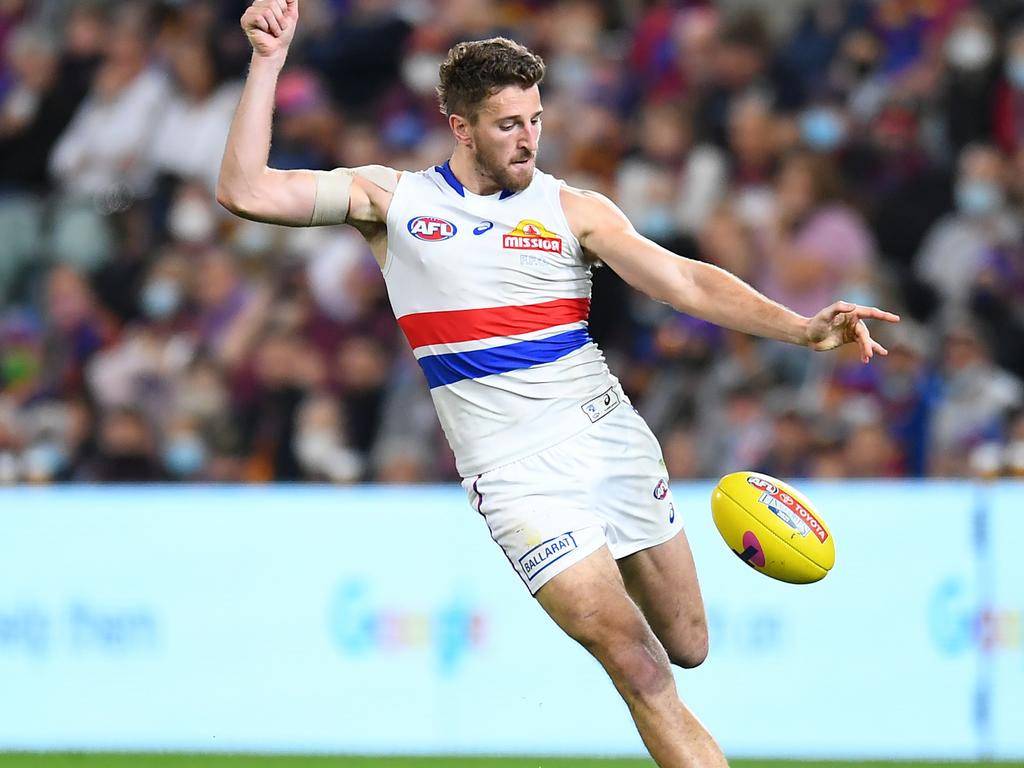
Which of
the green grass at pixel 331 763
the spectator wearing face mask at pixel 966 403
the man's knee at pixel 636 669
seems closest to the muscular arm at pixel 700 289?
the man's knee at pixel 636 669

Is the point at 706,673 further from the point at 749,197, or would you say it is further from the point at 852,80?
the point at 852,80

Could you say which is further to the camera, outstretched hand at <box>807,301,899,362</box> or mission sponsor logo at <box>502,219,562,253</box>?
mission sponsor logo at <box>502,219,562,253</box>

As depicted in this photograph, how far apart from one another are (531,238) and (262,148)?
0.97 meters

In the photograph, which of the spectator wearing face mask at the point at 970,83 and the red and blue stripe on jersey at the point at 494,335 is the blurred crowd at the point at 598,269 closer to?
the spectator wearing face mask at the point at 970,83

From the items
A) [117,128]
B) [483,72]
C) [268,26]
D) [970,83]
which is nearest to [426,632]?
[483,72]

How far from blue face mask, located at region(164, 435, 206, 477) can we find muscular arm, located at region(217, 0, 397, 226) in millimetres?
6537

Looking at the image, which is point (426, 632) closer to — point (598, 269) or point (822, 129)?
point (598, 269)

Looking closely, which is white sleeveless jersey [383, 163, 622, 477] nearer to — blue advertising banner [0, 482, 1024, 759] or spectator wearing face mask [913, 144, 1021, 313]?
blue advertising banner [0, 482, 1024, 759]

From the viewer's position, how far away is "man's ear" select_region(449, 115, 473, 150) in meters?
6.62

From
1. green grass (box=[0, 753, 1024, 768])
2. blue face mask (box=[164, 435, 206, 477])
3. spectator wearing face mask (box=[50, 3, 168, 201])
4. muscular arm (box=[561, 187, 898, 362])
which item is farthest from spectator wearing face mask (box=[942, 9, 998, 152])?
muscular arm (box=[561, 187, 898, 362])

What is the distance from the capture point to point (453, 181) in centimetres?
671

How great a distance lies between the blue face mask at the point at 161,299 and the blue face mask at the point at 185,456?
1.25m

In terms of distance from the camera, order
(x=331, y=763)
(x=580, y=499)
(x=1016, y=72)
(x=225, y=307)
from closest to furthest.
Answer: (x=580, y=499), (x=331, y=763), (x=1016, y=72), (x=225, y=307)

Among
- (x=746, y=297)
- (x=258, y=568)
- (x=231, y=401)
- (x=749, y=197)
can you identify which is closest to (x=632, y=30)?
(x=749, y=197)
